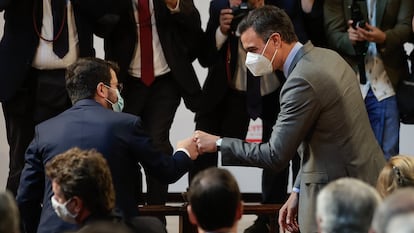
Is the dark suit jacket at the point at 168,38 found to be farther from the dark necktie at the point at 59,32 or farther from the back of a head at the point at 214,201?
the back of a head at the point at 214,201

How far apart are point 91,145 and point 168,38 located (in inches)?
59.5

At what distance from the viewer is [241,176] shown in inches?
279

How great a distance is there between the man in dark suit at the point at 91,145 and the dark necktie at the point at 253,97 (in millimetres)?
1262

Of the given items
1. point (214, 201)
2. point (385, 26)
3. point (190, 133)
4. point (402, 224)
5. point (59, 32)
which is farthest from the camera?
point (190, 133)

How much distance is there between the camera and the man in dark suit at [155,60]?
208 inches

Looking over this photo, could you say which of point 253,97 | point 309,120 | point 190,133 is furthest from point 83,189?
point 190,133

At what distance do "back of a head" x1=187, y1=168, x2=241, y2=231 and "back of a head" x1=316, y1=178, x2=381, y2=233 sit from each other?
36 cm

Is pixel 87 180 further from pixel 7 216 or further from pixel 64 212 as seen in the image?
pixel 7 216

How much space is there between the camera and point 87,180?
342 cm

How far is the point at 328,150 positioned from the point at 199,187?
1.08 m

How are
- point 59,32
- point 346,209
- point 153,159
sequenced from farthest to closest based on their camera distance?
point 59,32
point 153,159
point 346,209

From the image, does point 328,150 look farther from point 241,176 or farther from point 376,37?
point 241,176

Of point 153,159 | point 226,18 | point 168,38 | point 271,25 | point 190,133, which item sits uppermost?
point 271,25

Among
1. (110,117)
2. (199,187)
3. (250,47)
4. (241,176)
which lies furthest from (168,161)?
(241,176)
